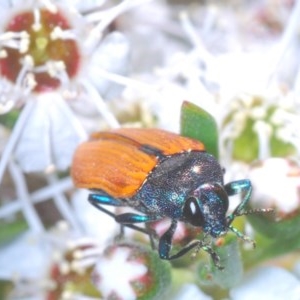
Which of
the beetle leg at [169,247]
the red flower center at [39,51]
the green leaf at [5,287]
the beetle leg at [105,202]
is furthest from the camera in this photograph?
the green leaf at [5,287]

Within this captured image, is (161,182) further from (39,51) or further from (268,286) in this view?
(39,51)

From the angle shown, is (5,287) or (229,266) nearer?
(229,266)

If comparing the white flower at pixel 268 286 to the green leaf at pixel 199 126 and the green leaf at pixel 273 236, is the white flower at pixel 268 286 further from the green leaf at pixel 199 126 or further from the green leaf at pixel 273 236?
the green leaf at pixel 199 126

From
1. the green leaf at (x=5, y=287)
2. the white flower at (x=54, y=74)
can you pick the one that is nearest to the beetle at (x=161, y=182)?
the white flower at (x=54, y=74)

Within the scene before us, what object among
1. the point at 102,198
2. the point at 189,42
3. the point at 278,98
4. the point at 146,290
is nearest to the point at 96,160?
the point at 102,198

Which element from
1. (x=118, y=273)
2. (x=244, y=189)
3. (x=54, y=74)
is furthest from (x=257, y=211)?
(x=54, y=74)

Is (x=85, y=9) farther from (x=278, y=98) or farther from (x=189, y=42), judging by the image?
(x=189, y=42)
